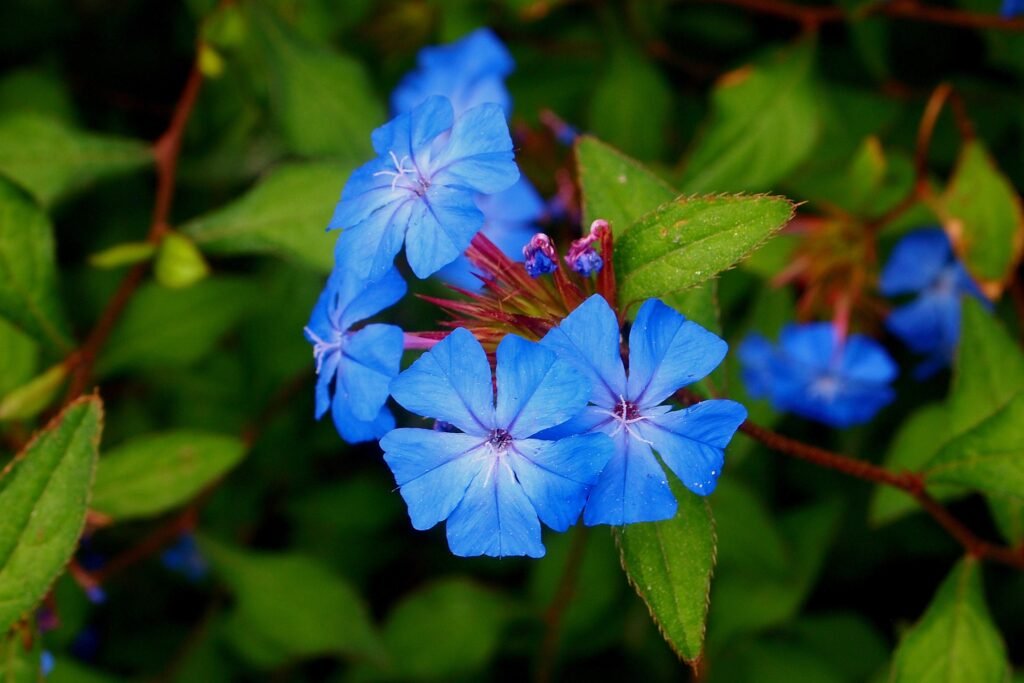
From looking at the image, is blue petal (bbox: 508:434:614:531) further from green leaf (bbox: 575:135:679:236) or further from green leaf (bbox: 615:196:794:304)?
green leaf (bbox: 575:135:679:236)

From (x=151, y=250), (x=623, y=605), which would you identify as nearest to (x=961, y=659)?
(x=623, y=605)

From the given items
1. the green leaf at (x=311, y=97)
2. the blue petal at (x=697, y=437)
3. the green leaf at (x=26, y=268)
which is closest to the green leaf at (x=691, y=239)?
the blue petal at (x=697, y=437)

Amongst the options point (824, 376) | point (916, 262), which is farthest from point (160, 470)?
point (916, 262)

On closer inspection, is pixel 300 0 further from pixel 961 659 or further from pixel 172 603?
pixel 961 659

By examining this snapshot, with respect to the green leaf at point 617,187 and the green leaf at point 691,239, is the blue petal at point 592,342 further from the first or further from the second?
the green leaf at point 617,187

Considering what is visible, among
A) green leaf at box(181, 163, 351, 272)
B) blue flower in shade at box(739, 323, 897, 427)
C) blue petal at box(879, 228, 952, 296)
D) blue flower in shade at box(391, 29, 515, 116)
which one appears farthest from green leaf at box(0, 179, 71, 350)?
blue petal at box(879, 228, 952, 296)

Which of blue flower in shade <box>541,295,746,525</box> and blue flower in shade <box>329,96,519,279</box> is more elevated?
blue flower in shade <box>329,96,519,279</box>
